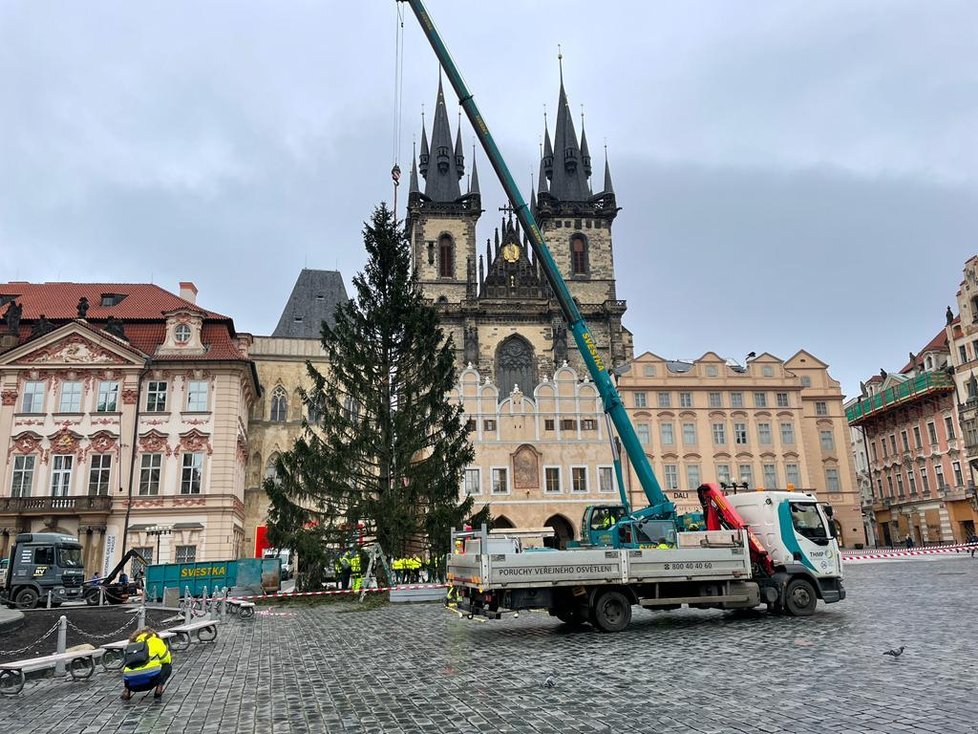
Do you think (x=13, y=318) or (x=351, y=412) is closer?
(x=351, y=412)

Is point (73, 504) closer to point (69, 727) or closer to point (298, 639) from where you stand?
point (298, 639)

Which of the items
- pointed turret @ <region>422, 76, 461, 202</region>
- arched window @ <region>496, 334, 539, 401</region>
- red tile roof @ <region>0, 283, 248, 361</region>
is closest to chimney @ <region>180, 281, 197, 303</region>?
red tile roof @ <region>0, 283, 248, 361</region>

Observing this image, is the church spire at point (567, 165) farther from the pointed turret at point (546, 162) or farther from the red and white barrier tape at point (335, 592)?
the red and white barrier tape at point (335, 592)

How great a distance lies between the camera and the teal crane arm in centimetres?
1859

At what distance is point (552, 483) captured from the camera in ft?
140

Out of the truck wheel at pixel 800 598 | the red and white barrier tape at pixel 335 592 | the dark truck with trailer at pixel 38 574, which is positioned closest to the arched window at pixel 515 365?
the red and white barrier tape at pixel 335 592

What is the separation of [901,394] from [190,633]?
2204 inches

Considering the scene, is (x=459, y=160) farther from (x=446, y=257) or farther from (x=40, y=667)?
(x=40, y=667)

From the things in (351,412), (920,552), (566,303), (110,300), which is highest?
(110,300)

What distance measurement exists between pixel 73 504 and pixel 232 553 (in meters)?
7.25

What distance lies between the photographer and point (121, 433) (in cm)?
3494

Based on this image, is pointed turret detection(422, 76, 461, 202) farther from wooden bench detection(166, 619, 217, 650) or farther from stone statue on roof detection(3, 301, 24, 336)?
wooden bench detection(166, 619, 217, 650)

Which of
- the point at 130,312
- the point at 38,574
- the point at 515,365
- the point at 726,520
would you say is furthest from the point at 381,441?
the point at 515,365

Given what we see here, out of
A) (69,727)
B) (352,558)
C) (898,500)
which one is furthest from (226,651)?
(898,500)
